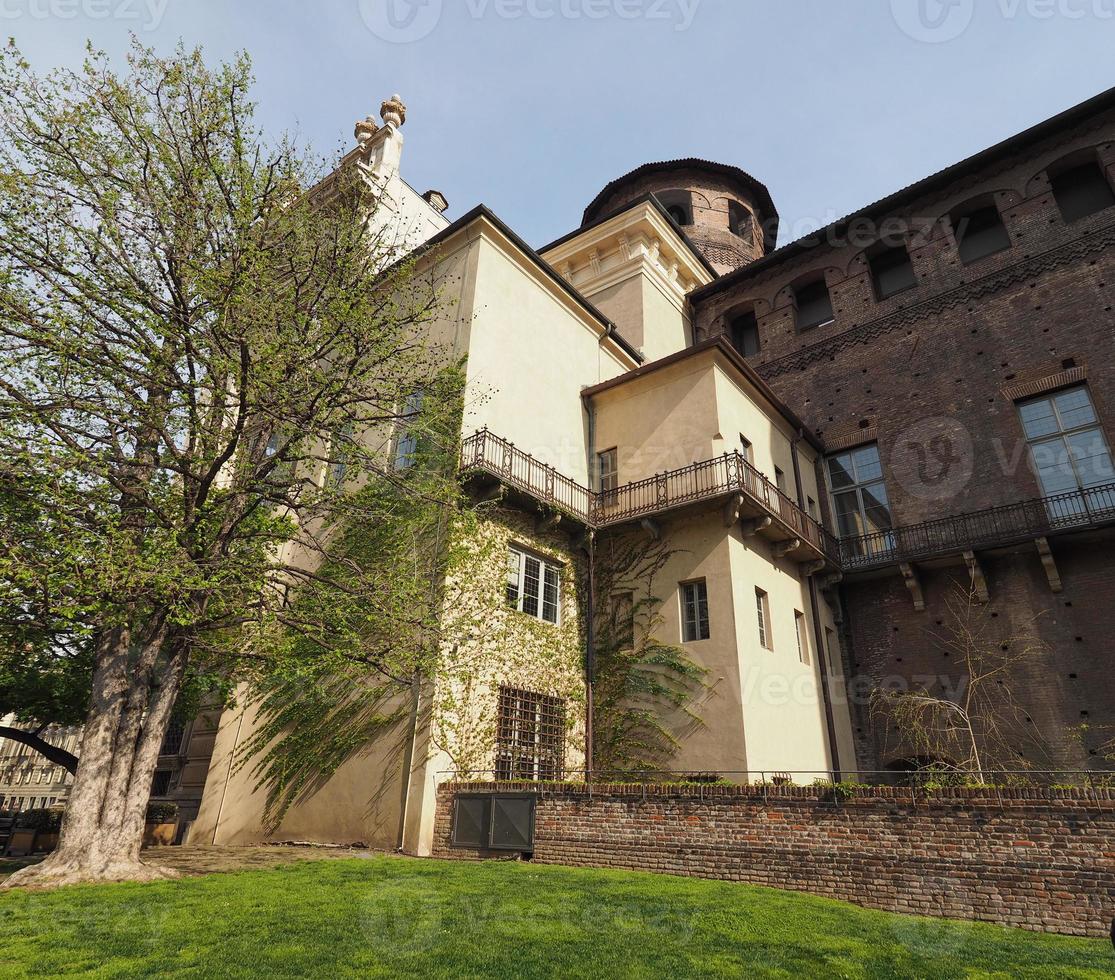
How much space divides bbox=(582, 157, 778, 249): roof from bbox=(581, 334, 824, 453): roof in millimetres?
17735

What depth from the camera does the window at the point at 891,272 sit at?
21555 millimetres

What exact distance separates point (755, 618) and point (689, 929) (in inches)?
361

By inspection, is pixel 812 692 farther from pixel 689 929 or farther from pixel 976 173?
pixel 976 173

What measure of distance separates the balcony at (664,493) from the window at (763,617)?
139cm

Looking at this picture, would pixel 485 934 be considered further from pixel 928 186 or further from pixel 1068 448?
pixel 928 186

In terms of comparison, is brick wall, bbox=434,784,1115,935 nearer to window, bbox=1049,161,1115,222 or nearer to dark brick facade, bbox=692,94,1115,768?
dark brick facade, bbox=692,94,1115,768

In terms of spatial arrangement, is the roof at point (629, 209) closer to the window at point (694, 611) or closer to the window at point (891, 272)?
the window at point (891, 272)

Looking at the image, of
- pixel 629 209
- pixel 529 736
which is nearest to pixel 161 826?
pixel 529 736

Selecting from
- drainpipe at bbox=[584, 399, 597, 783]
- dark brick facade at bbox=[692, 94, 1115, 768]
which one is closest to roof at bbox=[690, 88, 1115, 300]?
dark brick facade at bbox=[692, 94, 1115, 768]

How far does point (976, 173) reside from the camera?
2100cm

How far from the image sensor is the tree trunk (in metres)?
8.41

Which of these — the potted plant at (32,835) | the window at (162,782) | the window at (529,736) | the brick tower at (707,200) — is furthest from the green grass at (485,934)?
the brick tower at (707,200)

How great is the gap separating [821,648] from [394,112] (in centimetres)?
2228

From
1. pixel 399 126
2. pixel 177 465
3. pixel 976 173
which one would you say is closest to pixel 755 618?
pixel 177 465
